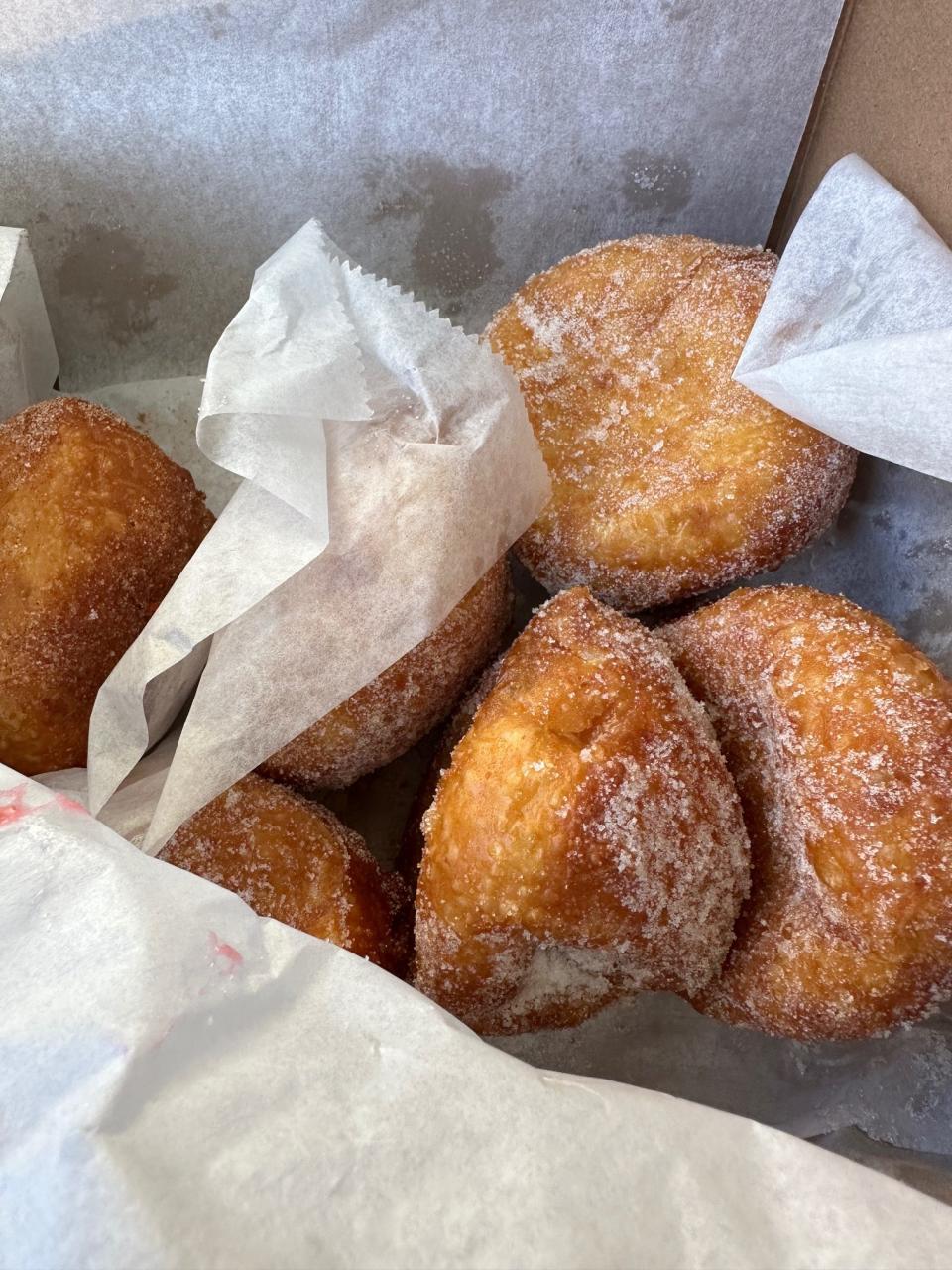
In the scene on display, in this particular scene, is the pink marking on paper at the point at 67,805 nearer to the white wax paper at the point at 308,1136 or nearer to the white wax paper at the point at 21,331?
the white wax paper at the point at 308,1136

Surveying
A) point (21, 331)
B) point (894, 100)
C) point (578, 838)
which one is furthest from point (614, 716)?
point (21, 331)

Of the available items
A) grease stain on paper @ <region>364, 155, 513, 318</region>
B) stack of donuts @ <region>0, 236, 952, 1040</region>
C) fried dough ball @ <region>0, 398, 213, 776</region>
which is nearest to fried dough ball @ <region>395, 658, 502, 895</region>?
stack of donuts @ <region>0, 236, 952, 1040</region>

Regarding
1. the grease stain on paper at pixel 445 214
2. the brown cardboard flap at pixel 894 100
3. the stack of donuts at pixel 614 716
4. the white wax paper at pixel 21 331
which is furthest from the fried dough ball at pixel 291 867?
the brown cardboard flap at pixel 894 100

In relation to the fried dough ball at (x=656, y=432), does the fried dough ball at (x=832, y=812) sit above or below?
below

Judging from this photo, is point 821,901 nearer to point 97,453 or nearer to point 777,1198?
point 777,1198

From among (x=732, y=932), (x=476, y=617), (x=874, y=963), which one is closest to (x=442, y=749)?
(x=476, y=617)

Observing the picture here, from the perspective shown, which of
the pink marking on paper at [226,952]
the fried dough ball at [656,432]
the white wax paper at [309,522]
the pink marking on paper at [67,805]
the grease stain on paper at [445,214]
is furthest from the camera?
the grease stain on paper at [445,214]
